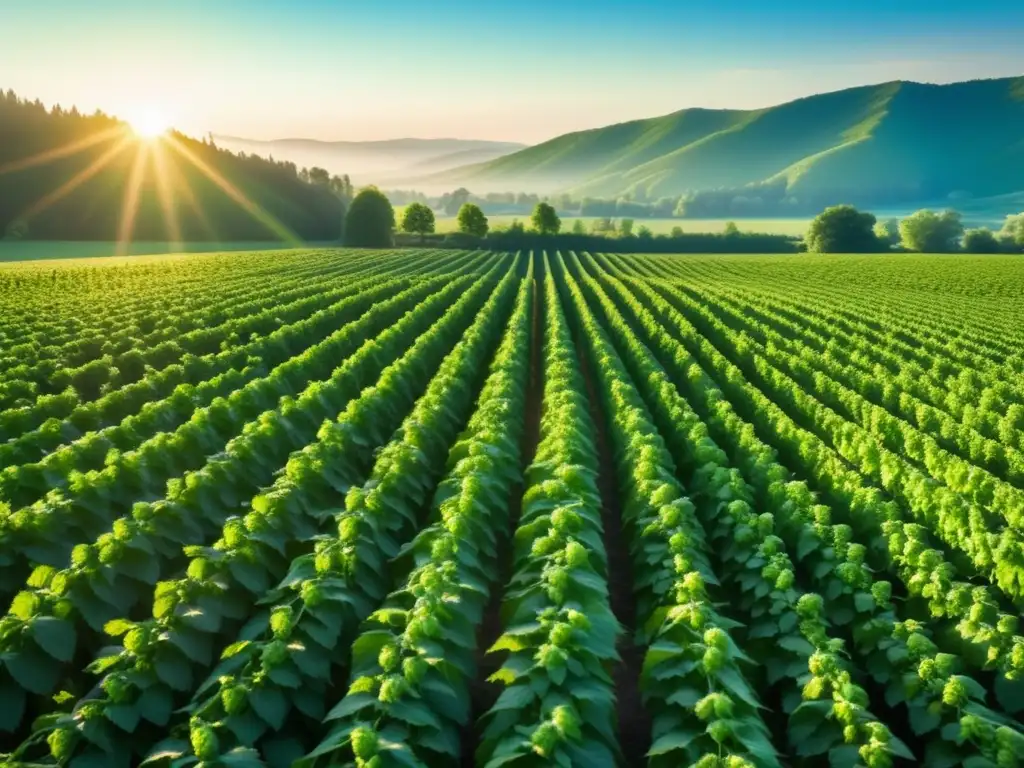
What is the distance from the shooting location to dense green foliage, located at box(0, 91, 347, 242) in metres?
99.5

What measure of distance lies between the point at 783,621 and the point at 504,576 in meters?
3.47

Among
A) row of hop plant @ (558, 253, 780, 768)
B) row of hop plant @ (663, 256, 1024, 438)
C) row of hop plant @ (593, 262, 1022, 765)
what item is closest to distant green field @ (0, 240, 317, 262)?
row of hop plant @ (663, 256, 1024, 438)

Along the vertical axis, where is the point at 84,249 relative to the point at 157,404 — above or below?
below

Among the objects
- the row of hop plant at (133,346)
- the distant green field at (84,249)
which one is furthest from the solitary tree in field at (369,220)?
the row of hop plant at (133,346)

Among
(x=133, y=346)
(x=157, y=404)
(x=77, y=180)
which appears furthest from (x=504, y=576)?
(x=77, y=180)

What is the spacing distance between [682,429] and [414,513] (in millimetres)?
4926

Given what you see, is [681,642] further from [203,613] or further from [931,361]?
[931,361]

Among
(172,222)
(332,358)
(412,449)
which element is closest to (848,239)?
(172,222)

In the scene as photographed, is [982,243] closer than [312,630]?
No

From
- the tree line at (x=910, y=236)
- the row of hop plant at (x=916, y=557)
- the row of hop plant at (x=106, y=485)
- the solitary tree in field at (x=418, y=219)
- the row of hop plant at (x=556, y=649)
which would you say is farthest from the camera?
the solitary tree in field at (x=418, y=219)

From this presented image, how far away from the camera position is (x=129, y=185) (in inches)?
4235

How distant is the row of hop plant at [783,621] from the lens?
5344 mm

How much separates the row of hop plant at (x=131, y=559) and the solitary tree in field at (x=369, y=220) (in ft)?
298

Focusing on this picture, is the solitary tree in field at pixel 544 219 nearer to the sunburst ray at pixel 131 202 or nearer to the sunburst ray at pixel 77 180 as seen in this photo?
the sunburst ray at pixel 131 202
